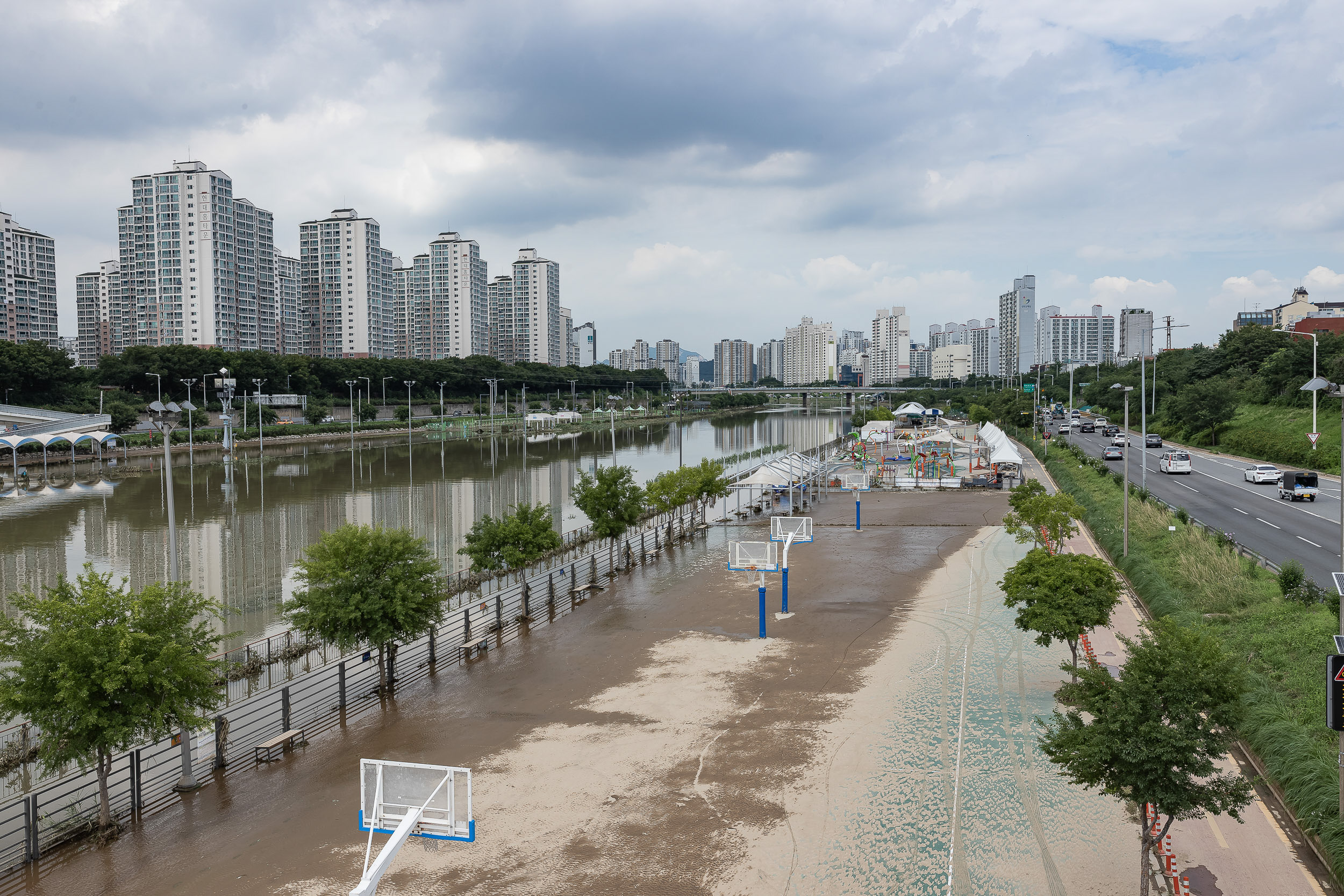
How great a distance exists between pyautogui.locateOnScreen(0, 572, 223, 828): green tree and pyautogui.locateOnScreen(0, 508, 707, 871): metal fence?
569 millimetres

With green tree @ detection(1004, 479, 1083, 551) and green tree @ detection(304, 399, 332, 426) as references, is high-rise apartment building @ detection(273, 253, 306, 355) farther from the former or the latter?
green tree @ detection(1004, 479, 1083, 551)

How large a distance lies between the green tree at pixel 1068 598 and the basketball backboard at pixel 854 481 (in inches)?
1119

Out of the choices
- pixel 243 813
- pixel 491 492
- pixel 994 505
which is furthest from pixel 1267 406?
pixel 243 813

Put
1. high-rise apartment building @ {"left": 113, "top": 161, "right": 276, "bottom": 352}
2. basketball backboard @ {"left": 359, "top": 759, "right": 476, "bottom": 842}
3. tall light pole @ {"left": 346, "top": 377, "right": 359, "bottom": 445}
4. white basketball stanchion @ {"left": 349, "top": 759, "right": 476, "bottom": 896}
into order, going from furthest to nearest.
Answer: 1. high-rise apartment building @ {"left": 113, "top": 161, "right": 276, "bottom": 352}
2. tall light pole @ {"left": 346, "top": 377, "right": 359, "bottom": 445}
3. basketball backboard @ {"left": 359, "top": 759, "right": 476, "bottom": 842}
4. white basketball stanchion @ {"left": 349, "top": 759, "right": 476, "bottom": 896}

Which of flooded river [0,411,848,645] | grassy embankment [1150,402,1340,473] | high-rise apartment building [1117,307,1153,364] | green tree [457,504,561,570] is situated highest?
high-rise apartment building [1117,307,1153,364]

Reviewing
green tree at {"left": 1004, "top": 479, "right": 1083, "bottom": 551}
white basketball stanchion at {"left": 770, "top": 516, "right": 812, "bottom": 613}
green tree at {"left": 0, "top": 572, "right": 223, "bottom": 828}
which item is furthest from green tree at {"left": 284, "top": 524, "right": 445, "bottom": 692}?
green tree at {"left": 1004, "top": 479, "right": 1083, "bottom": 551}

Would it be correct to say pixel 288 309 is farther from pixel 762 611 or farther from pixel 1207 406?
pixel 762 611

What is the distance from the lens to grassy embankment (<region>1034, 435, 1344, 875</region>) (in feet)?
35.4

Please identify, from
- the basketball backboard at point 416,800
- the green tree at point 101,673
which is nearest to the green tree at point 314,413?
the green tree at point 101,673

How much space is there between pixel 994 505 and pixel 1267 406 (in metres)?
30.6

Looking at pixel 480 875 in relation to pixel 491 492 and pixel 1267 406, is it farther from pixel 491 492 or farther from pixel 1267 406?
pixel 1267 406

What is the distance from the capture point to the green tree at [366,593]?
48.9 ft

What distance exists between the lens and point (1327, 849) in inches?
375

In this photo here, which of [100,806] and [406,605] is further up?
[406,605]
